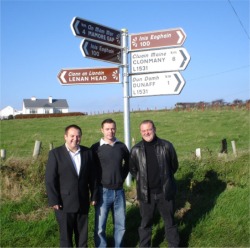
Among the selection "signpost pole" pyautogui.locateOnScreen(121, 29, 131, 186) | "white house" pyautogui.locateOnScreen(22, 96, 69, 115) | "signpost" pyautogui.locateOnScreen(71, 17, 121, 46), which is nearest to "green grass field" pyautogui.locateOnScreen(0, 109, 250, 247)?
"signpost pole" pyautogui.locateOnScreen(121, 29, 131, 186)

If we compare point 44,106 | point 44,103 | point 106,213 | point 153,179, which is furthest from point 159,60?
point 44,103

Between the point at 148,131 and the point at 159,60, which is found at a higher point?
the point at 159,60

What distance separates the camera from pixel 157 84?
6461mm

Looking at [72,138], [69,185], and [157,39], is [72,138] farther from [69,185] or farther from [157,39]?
[157,39]

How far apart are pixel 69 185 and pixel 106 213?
0.72 metres

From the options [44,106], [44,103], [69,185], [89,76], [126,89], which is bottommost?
[69,185]

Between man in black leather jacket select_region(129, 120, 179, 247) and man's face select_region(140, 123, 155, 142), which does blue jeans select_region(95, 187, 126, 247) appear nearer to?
man in black leather jacket select_region(129, 120, 179, 247)

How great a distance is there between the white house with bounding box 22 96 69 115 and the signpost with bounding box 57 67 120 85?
83.5 meters

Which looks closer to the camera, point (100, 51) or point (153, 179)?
point (153, 179)

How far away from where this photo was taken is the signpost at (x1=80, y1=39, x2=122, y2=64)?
6.07 m

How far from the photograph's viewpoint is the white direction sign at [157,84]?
→ 6305 millimetres

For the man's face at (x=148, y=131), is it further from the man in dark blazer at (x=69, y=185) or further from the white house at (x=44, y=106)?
the white house at (x=44, y=106)

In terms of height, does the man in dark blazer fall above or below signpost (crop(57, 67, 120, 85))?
below

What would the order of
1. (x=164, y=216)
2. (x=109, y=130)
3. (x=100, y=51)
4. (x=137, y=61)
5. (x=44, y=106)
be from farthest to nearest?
(x=44, y=106) < (x=137, y=61) < (x=100, y=51) < (x=164, y=216) < (x=109, y=130)
